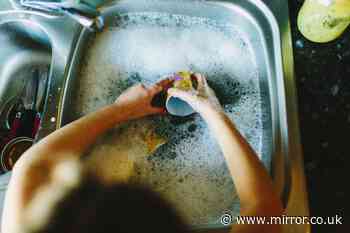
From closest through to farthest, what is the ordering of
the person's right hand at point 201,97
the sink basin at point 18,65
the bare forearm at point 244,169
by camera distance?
the bare forearm at point 244,169, the person's right hand at point 201,97, the sink basin at point 18,65

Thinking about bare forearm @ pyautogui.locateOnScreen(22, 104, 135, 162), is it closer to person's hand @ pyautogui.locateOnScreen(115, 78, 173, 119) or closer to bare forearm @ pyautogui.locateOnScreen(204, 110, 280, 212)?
person's hand @ pyautogui.locateOnScreen(115, 78, 173, 119)

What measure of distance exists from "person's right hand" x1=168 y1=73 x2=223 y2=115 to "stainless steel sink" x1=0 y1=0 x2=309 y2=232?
0.11 metres

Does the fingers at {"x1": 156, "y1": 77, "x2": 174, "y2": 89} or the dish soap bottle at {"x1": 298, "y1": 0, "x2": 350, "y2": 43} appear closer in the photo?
the dish soap bottle at {"x1": 298, "y1": 0, "x2": 350, "y2": 43}

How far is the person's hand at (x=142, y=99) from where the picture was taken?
80 cm

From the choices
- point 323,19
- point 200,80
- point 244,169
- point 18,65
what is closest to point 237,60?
point 200,80

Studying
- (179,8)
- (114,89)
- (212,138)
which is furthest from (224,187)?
(179,8)

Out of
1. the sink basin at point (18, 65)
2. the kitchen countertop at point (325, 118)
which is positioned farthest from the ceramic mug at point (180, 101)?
the sink basin at point (18, 65)

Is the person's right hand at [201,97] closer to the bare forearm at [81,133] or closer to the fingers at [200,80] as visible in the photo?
the fingers at [200,80]

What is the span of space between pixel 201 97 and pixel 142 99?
0.47ft

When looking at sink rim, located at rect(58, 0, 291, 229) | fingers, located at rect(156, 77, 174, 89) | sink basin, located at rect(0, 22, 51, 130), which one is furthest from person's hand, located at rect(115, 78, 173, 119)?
sink basin, located at rect(0, 22, 51, 130)

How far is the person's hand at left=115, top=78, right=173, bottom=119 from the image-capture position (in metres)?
0.80

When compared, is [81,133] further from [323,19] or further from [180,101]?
[323,19]

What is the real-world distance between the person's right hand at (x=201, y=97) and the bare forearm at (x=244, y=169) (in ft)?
0.17

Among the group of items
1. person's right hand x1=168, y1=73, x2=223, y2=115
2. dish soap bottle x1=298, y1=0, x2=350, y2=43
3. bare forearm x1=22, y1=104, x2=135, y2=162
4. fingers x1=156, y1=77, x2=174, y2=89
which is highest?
dish soap bottle x1=298, y1=0, x2=350, y2=43
